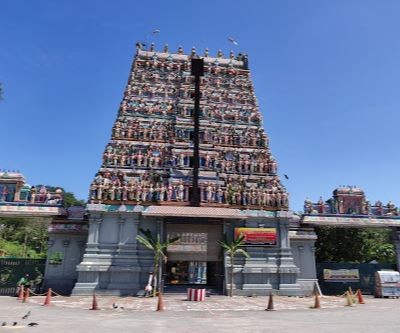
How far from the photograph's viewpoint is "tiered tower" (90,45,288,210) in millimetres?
27375

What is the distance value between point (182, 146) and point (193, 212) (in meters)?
7.53

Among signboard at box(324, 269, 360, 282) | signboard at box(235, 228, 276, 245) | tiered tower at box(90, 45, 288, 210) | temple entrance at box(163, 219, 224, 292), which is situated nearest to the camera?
signboard at box(235, 228, 276, 245)

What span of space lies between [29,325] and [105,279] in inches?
542

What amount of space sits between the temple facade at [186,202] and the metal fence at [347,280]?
1.69m

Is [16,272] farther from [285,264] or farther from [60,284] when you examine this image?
[285,264]

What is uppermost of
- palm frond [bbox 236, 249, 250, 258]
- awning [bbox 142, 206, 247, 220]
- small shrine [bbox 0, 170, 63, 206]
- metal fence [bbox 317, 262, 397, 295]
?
small shrine [bbox 0, 170, 63, 206]

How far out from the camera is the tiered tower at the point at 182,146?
27.4 meters

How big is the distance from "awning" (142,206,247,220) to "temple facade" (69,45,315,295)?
72 millimetres

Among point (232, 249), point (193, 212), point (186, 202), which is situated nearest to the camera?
point (232, 249)

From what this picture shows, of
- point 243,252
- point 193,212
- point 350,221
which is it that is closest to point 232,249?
point 243,252

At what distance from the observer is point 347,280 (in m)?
29.2

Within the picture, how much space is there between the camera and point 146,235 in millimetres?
24859

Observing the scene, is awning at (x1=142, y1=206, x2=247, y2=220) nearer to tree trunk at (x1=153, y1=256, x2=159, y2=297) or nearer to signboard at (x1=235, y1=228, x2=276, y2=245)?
signboard at (x1=235, y1=228, x2=276, y2=245)

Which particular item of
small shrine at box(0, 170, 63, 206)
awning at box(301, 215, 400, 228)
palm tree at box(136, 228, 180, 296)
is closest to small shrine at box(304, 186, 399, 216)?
awning at box(301, 215, 400, 228)
